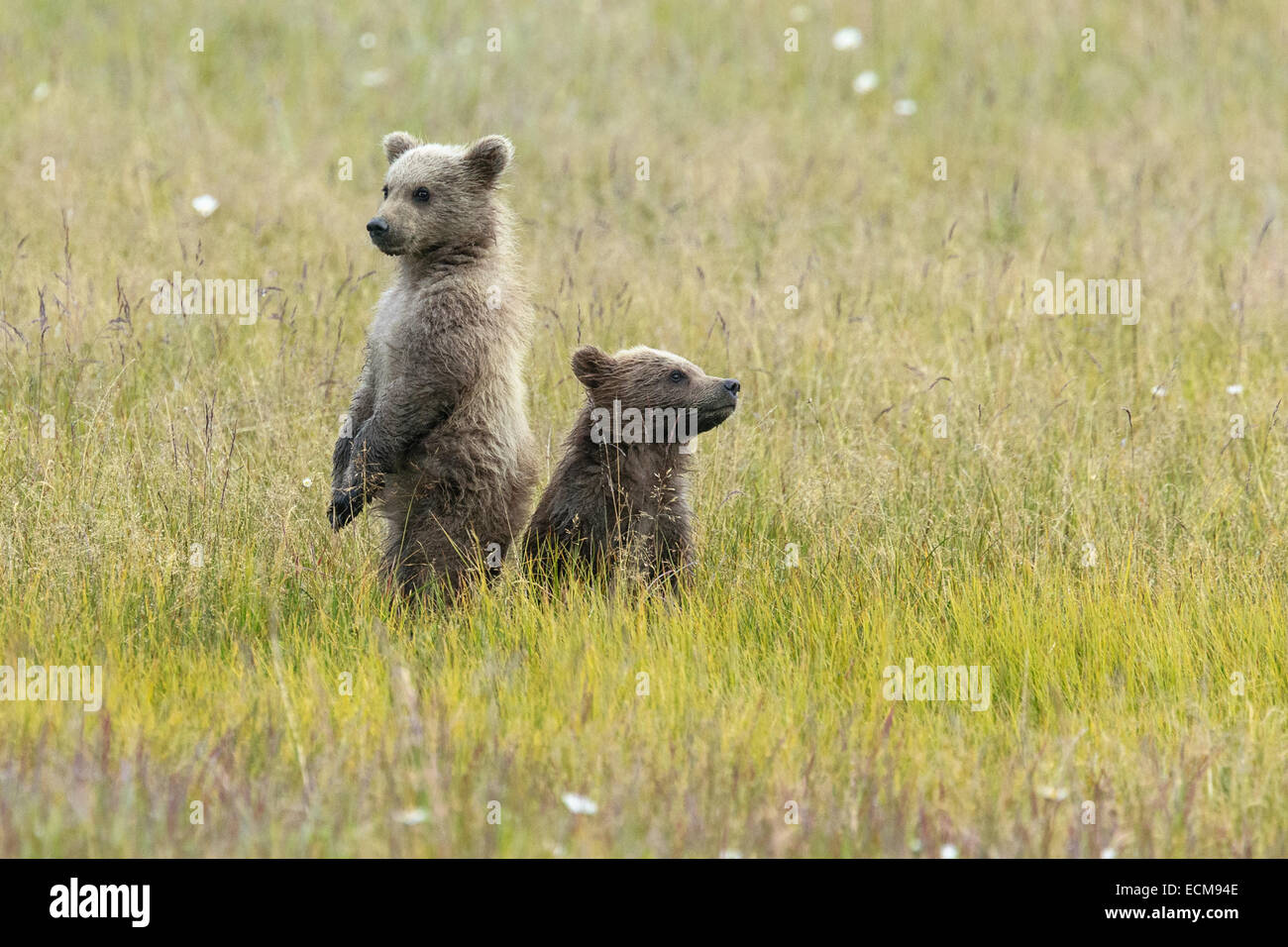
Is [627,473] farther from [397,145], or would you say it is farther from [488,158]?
[397,145]

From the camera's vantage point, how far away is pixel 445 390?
572 centimetres

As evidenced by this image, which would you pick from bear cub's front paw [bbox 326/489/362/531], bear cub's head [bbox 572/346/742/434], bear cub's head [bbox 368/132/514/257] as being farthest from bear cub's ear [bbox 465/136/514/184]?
bear cub's front paw [bbox 326/489/362/531]

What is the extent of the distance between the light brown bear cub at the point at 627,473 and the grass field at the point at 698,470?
255mm

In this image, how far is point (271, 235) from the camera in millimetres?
10609

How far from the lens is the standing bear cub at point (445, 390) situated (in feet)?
18.8

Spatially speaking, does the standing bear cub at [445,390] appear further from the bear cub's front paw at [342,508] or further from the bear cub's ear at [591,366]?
the bear cub's ear at [591,366]

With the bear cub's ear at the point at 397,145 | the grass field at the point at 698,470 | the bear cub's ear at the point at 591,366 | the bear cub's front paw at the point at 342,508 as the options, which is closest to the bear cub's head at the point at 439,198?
the bear cub's ear at the point at 397,145

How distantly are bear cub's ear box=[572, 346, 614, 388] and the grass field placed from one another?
81 cm

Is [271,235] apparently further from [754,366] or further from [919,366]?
[919,366]

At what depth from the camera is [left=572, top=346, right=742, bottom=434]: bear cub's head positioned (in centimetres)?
612

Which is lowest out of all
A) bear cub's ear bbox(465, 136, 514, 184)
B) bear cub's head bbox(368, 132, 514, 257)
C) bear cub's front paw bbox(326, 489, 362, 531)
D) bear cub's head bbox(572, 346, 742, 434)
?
bear cub's front paw bbox(326, 489, 362, 531)

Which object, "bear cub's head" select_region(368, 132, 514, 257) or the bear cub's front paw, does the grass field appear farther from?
"bear cub's head" select_region(368, 132, 514, 257)

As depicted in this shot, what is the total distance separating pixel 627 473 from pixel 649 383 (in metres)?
0.46

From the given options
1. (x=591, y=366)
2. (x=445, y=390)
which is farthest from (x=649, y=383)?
(x=445, y=390)
